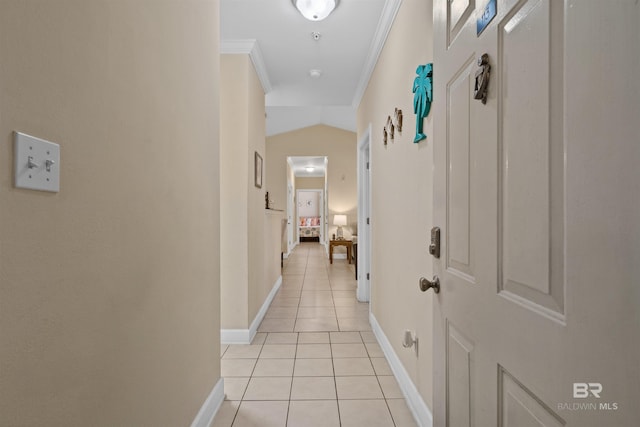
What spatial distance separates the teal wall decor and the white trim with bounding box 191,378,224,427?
5.80 ft

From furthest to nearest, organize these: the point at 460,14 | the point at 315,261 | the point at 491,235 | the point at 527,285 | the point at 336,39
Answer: the point at 315,261 → the point at 336,39 → the point at 460,14 → the point at 491,235 → the point at 527,285

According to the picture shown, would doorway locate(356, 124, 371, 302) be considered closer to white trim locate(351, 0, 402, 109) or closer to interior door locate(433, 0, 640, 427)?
white trim locate(351, 0, 402, 109)

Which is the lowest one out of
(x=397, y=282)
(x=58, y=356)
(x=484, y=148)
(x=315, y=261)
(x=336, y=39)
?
(x=315, y=261)

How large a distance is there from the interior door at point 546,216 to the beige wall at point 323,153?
772 centimetres

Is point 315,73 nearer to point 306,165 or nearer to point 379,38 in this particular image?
point 379,38

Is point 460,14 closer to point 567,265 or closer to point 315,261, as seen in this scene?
point 567,265

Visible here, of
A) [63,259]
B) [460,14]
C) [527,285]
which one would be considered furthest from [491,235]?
[63,259]

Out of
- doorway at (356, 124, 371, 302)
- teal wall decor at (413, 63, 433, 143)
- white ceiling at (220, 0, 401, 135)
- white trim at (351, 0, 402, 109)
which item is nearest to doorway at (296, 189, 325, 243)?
doorway at (356, 124, 371, 302)

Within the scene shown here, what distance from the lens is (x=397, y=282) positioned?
2344 millimetres

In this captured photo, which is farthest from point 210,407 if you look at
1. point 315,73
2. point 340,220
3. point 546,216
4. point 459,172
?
point 340,220

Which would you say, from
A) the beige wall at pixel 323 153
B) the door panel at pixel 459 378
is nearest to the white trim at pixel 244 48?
the door panel at pixel 459 378

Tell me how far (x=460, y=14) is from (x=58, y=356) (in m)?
1.35

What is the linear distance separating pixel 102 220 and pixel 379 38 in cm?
255

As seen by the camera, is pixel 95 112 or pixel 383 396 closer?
pixel 95 112
